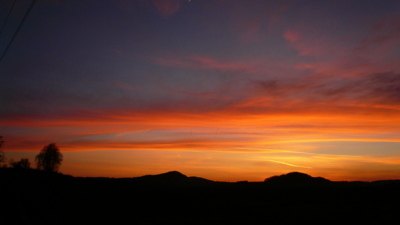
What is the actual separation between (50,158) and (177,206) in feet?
219

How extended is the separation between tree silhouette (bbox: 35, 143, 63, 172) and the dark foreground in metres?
40.9

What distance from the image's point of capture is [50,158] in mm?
86250

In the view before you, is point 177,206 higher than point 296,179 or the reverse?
the reverse

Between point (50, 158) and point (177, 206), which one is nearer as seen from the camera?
point (177, 206)

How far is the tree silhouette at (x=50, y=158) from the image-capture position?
282ft

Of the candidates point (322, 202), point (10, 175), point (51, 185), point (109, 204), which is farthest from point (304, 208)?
point (10, 175)

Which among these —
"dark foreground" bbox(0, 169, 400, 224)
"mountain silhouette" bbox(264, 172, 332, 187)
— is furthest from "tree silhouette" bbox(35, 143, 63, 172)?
"mountain silhouette" bbox(264, 172, 332, 187)

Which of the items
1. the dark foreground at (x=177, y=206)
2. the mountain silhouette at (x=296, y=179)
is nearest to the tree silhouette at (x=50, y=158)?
the dark foreground at (x=177, y=206)

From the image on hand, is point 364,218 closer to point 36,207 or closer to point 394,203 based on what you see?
point 394,203

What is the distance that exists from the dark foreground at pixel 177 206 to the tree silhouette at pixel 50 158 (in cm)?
4091

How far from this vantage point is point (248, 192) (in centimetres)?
4703

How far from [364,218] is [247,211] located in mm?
11552

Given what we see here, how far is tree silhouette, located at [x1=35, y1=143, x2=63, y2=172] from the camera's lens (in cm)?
8606

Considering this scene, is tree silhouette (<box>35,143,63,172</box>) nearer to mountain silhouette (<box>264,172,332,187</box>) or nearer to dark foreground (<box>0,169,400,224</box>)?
dark foreground (<box>0,169,400,224</box>)
